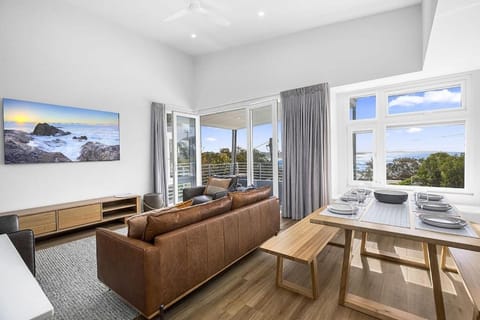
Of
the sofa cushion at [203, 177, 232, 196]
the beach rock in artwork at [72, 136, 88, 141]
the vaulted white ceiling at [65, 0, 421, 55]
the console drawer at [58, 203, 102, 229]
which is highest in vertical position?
the vaulted white ceiling at [65, 0, 421, 55]

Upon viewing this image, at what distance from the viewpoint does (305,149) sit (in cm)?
411

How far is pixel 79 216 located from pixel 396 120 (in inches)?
214

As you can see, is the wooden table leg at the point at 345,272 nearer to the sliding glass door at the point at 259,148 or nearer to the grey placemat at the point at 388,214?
the grey placemat at the point at 388,214

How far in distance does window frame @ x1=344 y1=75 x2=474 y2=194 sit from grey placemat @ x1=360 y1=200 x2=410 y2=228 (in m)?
2.10

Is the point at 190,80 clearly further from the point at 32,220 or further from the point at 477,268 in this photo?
the point at 477,268

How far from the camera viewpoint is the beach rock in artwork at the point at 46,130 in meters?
3.42

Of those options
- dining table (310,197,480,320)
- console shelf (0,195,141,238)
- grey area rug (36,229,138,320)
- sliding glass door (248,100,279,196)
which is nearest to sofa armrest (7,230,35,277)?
grey area rug (36,229,138,320)

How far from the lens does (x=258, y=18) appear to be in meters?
3.94

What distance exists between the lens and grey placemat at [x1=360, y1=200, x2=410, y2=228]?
1658 mm

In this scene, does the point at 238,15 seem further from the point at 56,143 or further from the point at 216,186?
the point at 56,143

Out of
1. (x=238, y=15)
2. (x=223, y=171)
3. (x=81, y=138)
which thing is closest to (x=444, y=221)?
(x=238, y=15)

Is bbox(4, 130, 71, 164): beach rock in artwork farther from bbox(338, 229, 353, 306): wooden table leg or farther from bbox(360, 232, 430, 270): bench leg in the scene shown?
bbox(360, 232, 430, 270): bench leg

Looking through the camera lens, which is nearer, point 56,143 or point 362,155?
point 56,143

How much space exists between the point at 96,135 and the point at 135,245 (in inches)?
127
